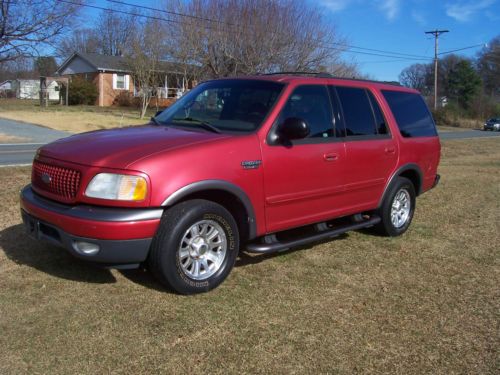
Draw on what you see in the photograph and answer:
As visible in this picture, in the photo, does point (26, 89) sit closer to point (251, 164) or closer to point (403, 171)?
→ point (403, 171)

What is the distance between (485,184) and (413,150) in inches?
194

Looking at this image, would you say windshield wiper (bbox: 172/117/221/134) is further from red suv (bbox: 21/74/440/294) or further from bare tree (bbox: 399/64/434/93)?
bare tree (bbox: 399/64/434/93)

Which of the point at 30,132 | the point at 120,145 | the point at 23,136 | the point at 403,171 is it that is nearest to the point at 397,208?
the point at 403,171

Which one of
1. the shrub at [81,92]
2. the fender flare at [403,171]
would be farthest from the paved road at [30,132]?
the shrub at [81,92]

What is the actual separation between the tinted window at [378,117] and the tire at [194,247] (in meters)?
2.37

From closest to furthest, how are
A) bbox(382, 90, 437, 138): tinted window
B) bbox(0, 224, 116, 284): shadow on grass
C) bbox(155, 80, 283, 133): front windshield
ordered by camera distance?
1. bbox(0, 224, 116, 284): shadow on grass
2. bbox(155, 80, 283, 133): front windshield
3. bbox(382, 90, 437, 138): tinted window

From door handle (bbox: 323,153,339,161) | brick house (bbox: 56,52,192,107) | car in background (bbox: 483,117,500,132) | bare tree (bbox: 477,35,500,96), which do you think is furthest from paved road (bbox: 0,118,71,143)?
bare tree (bbox: 477,35,500,96)

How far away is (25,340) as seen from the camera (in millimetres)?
3312

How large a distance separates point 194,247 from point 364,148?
7.53 ft

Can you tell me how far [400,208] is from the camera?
20.6ft

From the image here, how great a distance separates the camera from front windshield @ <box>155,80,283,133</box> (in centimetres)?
458

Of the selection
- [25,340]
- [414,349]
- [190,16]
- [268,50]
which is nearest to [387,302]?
[414,349]

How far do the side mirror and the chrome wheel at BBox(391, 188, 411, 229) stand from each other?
209 cm

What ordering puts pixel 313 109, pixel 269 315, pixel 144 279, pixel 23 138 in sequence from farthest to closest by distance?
pixel 23 138, pixel 313 109, pixel 144 279, pixel 269 315
